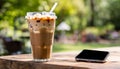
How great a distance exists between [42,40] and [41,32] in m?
0.03

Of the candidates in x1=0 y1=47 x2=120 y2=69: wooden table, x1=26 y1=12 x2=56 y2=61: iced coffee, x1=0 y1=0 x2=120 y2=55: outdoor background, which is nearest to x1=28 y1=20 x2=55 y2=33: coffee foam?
x1=26 y1=12 x2=56 y2=61: iced coffee

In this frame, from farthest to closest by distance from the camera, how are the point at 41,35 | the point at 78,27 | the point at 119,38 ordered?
the point at 78,27 → the point at 119,38 → the point at 41,35

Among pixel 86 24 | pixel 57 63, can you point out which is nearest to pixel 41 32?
pixel 57 63

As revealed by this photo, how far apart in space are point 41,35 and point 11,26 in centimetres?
578

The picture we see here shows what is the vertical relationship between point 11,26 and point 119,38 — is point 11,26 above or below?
above

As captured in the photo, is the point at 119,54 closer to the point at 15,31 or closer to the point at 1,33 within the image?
the point at 15,31

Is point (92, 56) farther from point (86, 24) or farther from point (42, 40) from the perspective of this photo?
point (86, 24)

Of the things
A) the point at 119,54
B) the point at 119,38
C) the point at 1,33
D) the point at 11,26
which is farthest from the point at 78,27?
the point at 119,54

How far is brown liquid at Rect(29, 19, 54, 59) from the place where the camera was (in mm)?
1512

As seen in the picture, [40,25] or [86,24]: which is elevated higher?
[40,25]

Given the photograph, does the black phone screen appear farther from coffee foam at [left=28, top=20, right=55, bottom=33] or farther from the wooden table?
coffee foam at [left=28, top=20, right=55, bottom=33]

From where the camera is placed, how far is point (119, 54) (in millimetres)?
1755

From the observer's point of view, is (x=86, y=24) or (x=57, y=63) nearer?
(x=57, y=63)

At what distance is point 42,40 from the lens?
1.52m
